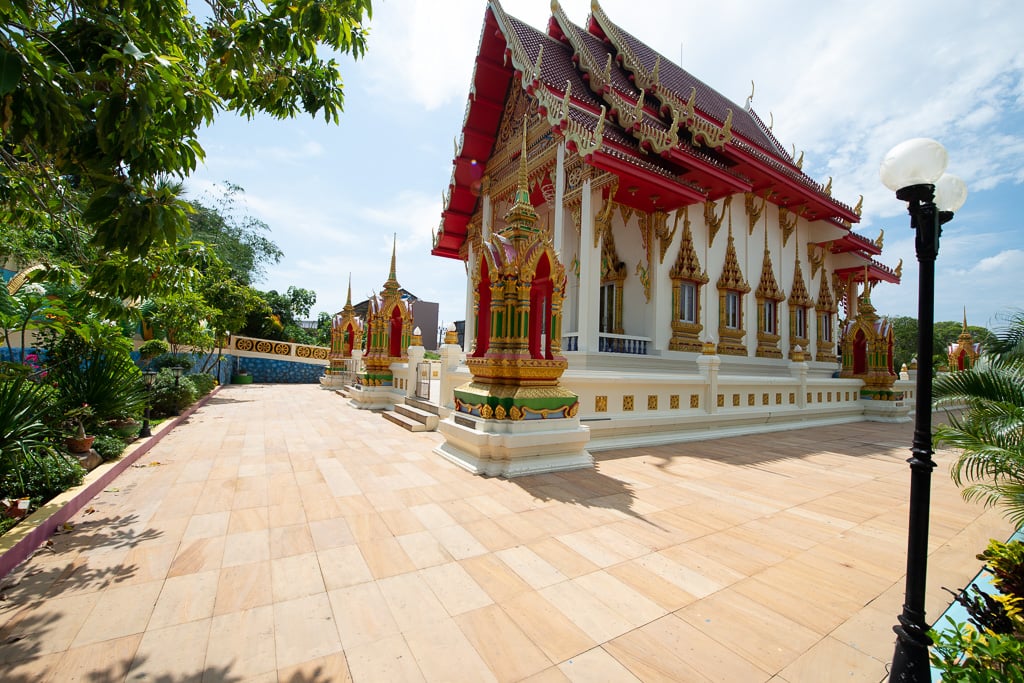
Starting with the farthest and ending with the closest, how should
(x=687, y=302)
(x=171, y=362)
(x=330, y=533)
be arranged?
1. (x=171, y=362)
2. (x=687, y=302)
3. (x=330, y=533)

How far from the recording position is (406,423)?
804 centimetres

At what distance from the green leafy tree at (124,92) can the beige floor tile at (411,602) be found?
206 cm

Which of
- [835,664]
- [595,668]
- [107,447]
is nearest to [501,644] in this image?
[595,668]

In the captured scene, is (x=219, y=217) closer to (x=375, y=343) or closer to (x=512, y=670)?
(x=375, y=343)

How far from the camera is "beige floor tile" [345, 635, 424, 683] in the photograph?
177cm

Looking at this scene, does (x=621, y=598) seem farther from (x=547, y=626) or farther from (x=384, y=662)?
(x=384, y=662)

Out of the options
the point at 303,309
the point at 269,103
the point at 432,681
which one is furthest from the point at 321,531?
the point at 303,309

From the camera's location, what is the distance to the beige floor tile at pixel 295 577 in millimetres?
2389

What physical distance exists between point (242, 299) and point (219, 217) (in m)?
10.6

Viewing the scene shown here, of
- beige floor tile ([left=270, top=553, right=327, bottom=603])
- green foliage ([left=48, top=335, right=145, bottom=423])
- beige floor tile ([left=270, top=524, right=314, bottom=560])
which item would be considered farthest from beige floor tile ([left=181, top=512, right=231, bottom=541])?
green foliage ([left=48, top=335, right=145, bottom=423])

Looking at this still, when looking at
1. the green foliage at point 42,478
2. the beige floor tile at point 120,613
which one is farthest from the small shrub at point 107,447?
the beige floor tile at point 120,613

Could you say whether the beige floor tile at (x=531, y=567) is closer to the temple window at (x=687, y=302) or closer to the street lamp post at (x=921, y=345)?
the street lamp post at (x=921, y=345)

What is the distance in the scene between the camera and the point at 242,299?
1630 centimetres

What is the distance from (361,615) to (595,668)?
1112 mm
